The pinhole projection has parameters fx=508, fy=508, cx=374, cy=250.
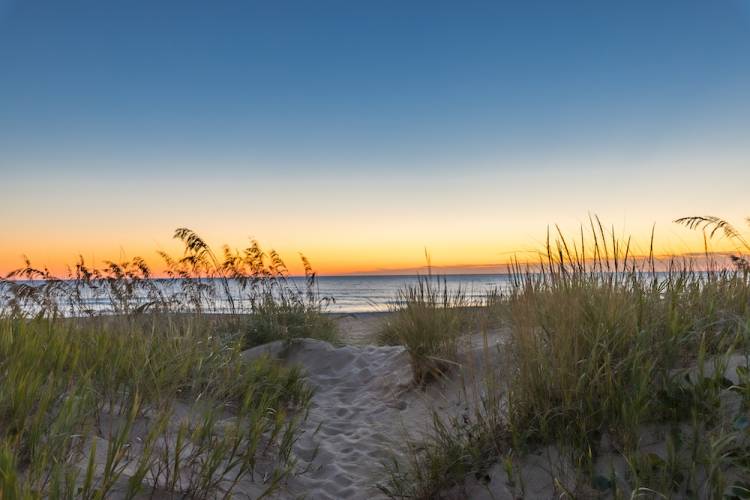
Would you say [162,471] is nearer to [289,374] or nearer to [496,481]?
[496,481]

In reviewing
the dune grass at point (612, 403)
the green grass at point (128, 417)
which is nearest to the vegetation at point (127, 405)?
the green grass at point (128, 417)

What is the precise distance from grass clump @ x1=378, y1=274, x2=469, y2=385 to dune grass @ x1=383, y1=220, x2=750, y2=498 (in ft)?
6.03

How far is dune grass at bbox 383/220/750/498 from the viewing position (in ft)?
8.89

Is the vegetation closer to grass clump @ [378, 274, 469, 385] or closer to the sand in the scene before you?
the sand

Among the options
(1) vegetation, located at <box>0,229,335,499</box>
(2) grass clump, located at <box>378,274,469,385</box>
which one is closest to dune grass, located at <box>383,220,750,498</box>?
(1) vegetation, located at <box>0,229,335,499</box>

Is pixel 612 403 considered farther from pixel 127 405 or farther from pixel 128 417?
pixel 127 405

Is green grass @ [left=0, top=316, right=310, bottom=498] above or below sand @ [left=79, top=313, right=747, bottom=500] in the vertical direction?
above

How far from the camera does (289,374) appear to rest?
548cm

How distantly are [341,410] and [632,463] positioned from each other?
3.52 meters

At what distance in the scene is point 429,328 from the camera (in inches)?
231

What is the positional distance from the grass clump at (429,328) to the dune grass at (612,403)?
6.03ft

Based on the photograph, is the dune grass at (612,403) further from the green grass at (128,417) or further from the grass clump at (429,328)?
the grass clump at (429,328)

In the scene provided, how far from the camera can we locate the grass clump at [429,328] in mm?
5723

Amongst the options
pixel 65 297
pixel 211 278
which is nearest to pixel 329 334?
pixel 211 278
